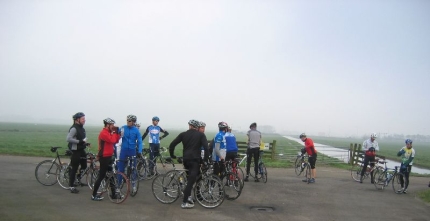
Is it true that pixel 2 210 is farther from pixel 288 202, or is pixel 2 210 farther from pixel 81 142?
pixel 288 202

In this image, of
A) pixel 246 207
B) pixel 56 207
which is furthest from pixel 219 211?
pixel 56 207

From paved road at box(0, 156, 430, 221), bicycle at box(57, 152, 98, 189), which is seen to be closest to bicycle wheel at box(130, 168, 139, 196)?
paved road at box(0, 156, 430, 221)

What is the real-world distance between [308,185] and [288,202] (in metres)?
3.16

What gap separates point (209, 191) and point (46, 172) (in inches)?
200

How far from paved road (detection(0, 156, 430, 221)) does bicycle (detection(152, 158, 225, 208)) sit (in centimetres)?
19

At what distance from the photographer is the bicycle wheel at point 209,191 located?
7.40 meters

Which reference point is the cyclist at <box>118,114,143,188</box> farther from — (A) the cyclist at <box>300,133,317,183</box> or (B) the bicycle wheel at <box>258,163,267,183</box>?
(A) the cyclist at <box>300,133,317,183</box>

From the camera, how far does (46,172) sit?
29.4 feet

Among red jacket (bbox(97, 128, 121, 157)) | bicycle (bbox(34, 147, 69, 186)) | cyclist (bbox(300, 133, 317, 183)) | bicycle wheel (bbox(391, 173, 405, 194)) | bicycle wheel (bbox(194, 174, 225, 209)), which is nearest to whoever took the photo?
red jacket (bbox(97, 128, 121, 157))

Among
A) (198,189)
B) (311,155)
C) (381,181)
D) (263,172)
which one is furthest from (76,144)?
(381,181)

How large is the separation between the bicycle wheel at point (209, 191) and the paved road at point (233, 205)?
0.64 feet

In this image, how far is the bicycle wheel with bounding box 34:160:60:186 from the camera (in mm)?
8953

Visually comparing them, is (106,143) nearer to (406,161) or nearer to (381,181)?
(381,181)

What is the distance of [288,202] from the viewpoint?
8.34m
